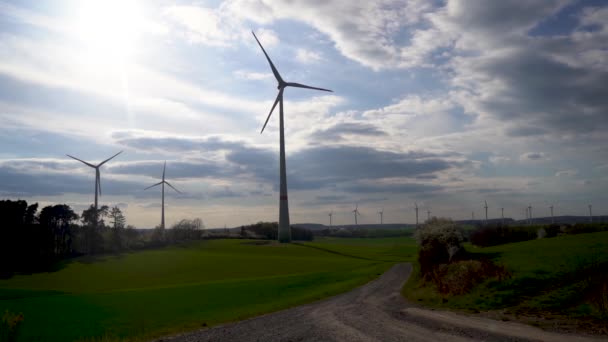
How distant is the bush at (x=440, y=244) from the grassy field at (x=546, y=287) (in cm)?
885

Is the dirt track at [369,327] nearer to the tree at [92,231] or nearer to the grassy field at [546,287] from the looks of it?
the grassy field at [546,287]

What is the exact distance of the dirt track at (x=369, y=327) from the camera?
16.7 metres

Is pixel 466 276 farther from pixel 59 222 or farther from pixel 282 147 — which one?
pixel 59 222

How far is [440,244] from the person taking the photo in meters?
38.7

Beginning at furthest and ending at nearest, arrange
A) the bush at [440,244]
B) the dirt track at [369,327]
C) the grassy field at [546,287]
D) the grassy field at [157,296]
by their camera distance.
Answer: the bush at [440,244] → the grassy field at [157,296] → the grassy field at [546,287] → the dirt track at [369,327]

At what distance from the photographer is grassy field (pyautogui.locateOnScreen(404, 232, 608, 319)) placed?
778 inches

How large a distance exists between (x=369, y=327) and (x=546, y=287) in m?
9.89

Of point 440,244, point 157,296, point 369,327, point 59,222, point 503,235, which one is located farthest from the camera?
point 59,222

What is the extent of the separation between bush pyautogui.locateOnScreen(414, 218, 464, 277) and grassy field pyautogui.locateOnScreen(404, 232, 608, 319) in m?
8.85

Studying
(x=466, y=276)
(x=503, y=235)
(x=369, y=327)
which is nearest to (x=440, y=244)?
(x=466, y=276)

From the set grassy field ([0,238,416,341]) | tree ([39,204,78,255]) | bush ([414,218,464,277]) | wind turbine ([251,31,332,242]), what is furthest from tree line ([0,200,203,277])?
bush ([414,218,464,277])

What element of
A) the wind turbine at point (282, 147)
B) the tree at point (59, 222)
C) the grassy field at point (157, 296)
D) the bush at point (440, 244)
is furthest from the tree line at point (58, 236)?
the bush at point (440, 244)

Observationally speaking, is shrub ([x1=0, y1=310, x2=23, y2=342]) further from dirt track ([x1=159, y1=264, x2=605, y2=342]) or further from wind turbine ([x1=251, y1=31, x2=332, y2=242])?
wind turbine ([x1=251, y1=31, x2=332, y2=242])

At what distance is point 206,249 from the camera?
427ft
